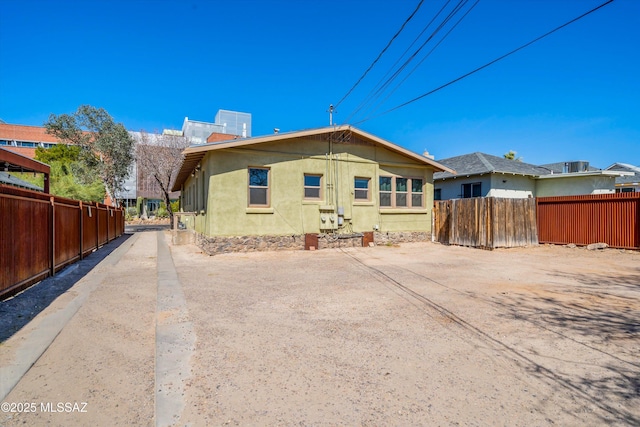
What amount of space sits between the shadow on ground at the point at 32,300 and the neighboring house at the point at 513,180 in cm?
1904

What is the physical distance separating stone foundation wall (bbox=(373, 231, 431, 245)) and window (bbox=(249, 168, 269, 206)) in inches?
205

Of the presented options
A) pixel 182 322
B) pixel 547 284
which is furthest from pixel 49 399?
pixel 547 284

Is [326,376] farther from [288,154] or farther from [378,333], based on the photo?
[288,154]

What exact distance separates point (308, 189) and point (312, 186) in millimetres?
221

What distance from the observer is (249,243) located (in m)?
12.5

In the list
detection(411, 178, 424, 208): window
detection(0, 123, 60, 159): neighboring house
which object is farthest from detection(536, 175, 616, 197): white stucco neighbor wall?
detection(0, 123, 60, 159): neighboring house

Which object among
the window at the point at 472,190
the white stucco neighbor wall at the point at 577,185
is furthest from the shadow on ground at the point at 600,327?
the white stucco neighbor wall at the point at 577,185

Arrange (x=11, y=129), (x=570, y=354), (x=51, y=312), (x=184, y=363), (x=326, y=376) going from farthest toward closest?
1. (x=11, y=129)
2. (x=51, y=312)
3. (x=570, y=354)
4. (x=184, y=363)
5. (x=326, y=376)

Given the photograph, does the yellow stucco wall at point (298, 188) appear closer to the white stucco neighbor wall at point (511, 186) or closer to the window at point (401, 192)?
the window at point (401, 192)

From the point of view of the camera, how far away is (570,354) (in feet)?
11.9

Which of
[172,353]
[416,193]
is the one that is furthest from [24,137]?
[172,353]

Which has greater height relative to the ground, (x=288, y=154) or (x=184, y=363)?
(x=288, y=154)

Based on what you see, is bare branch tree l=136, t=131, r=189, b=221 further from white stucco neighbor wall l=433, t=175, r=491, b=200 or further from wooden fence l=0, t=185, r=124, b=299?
white stucco neighbor wall l=433, t=175, r=491, b=200

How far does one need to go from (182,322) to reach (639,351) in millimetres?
5520
